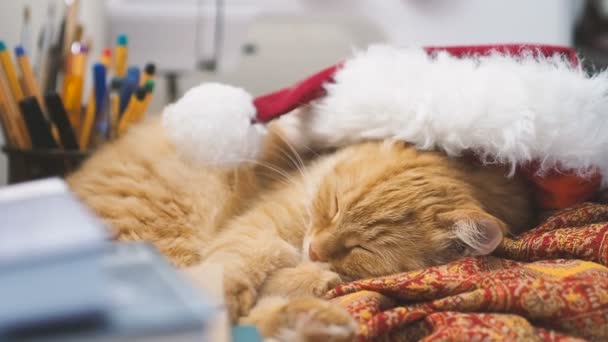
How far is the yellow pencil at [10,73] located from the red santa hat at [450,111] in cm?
40

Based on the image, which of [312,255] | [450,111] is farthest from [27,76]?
[450,111]

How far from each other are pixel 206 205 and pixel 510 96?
2.16 ft

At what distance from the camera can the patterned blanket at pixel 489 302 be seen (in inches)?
29.2

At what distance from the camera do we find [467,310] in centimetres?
79

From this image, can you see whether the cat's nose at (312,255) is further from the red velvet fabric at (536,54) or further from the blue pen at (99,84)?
the blue pen at (99,84)

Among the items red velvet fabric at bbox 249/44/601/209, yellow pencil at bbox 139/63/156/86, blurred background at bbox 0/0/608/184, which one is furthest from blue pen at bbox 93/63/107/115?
blurred background at bbox 0/0/608/184

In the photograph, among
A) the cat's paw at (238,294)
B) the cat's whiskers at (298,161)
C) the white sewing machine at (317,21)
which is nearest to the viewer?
the cat's paw at (238,294)

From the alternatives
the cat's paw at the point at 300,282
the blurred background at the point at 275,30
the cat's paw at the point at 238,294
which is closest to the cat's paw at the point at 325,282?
the cat's paw at the point at 300,282

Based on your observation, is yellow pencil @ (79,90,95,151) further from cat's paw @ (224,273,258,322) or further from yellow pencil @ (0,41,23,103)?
cat's paw @ (224,273,258,322)

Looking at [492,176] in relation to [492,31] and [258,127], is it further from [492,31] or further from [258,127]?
[492,31]

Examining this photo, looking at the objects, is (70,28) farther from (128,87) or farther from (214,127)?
(214,127)

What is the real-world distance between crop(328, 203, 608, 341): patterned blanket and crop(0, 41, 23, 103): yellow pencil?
0.95 metres

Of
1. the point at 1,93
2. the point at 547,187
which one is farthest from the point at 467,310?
the point at 1,93

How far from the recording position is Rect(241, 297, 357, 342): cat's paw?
70 centimetres
